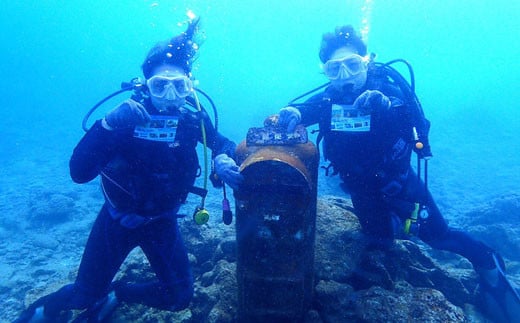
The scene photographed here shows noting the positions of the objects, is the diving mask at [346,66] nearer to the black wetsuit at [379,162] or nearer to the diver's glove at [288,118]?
the black wetsuit at [379,162]

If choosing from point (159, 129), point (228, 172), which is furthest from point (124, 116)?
point (228, 172)

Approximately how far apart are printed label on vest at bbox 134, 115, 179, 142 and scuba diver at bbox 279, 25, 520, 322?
1.69 metres

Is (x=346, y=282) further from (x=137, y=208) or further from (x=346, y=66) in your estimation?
(x=346, y=66)

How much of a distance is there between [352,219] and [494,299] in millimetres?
2294

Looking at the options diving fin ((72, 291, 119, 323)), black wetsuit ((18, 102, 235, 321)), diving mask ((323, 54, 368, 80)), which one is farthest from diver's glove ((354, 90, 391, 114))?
diving fin ((72, 291, 119, 323))

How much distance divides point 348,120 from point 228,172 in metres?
2.14

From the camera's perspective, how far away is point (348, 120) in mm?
4496

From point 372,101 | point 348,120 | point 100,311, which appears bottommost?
point 100,311

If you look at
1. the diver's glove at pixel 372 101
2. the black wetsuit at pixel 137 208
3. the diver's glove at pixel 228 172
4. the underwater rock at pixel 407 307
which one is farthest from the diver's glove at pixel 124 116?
the underwater rock at pixel 407 307

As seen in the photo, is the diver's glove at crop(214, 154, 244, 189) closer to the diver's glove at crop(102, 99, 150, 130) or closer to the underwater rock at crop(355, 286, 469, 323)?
the diver's glove at crop(102, 99, 150, 130)

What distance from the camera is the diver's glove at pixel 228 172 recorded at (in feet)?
9.70

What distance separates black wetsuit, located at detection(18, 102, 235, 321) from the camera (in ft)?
13.1

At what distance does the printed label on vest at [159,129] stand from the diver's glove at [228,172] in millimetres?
1060

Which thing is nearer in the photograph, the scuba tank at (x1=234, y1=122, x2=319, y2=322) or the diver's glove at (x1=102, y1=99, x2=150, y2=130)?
the scuba tank at (x1=234, y1=122, x2=319, y2=322)
